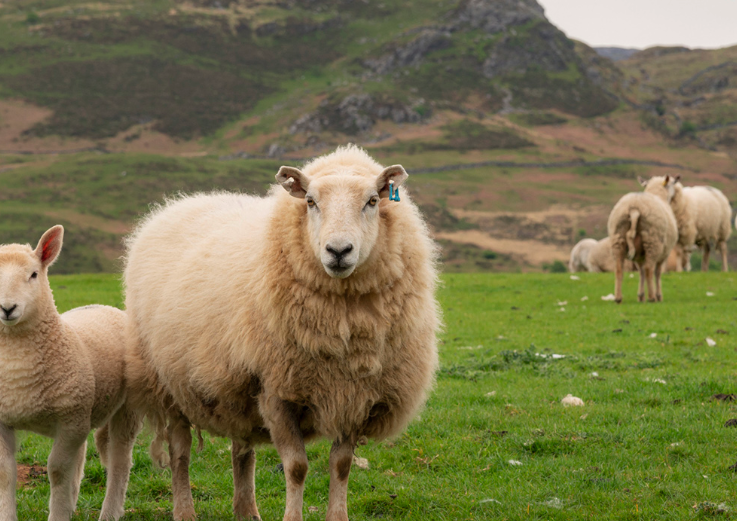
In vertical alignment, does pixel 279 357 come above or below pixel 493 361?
above

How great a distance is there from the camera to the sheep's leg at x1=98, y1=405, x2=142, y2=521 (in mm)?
5465

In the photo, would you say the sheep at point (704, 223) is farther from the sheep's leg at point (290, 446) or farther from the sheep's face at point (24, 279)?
the sheep's face at point (24, 279)

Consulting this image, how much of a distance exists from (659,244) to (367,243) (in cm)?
1337

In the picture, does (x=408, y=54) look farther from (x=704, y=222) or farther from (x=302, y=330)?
(x=302, y=330)

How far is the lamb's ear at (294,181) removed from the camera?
4.86m

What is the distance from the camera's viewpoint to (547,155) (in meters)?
113

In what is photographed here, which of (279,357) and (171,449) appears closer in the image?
(279,357)

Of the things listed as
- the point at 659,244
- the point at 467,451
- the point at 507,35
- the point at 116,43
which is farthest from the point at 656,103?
the point at 467,451

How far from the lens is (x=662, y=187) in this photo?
1956 cm

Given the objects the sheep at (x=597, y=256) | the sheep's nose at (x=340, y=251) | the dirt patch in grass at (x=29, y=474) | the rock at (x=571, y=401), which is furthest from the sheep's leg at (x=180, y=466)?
the sheep at (x=597, y=256)

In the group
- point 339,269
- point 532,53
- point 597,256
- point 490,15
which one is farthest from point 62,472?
point 490,15

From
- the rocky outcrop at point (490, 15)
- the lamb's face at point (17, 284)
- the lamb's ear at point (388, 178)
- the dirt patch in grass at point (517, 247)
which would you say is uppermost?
the rocky outcrop at point (490, 15)

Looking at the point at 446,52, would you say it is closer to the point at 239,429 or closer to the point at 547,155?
the point at 547,155

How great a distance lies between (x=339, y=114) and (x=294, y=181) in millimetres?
121805
